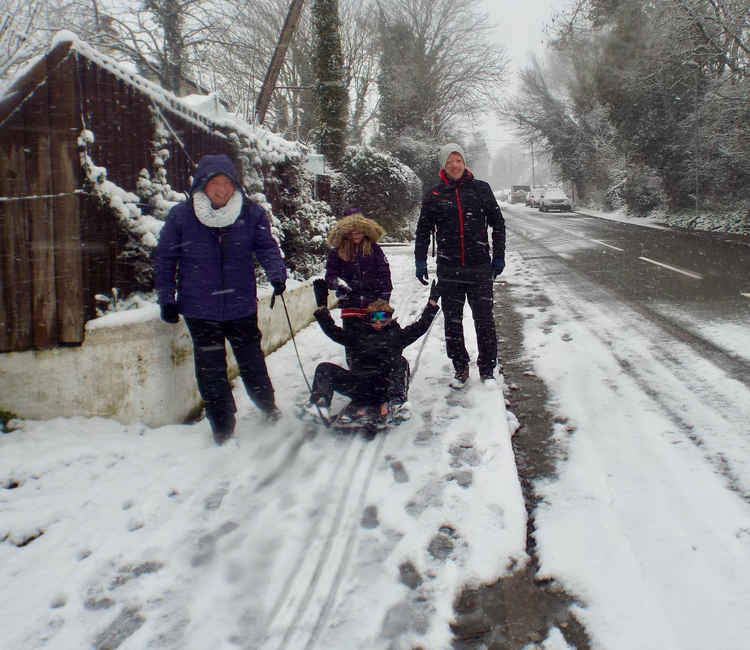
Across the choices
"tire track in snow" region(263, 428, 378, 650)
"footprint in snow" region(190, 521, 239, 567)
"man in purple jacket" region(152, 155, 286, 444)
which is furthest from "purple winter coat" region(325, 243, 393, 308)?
"footprint in snow" region(190, 521, 239, 567)

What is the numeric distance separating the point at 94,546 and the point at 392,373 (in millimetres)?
2071

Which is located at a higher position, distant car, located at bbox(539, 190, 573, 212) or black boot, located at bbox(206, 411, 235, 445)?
distant car, located at bbox(539, 190, 573, 212)

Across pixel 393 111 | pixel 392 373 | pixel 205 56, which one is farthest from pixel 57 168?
pixel 393 111

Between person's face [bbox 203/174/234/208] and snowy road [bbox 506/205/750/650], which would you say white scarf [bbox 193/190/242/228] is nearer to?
person's face [bbox 203/174/234/208]

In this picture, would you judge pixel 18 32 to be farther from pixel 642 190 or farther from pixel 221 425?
pixel 642 190

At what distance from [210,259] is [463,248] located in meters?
1.97

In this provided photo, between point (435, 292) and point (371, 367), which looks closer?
point (371, 367)

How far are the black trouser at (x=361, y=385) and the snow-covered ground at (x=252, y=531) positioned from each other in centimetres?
26

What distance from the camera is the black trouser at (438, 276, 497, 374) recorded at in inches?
176

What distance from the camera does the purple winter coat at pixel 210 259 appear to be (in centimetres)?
346

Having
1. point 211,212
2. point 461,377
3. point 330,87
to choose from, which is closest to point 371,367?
point 461,377

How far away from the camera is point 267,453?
11.6 ft

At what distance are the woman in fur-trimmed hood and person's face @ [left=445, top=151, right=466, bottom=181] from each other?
0.78 m

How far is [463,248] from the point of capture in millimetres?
4398
